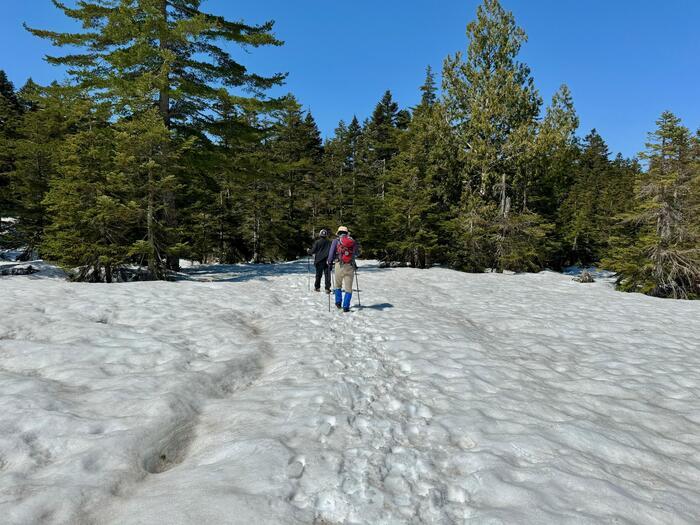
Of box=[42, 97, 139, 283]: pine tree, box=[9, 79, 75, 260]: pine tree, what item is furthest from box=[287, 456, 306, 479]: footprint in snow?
box=[9, 79, 75, 260]: pine tree

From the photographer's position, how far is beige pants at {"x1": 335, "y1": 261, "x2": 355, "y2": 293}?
10.2 meters

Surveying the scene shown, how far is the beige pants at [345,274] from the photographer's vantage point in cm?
1023

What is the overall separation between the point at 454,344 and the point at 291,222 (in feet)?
87.4

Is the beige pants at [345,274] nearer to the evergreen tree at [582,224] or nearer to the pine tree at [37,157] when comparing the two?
the pine tree at [37,157]

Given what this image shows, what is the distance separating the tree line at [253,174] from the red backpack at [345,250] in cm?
665

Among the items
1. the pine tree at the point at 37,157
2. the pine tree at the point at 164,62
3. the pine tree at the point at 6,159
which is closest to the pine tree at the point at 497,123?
the pine tree at the point at 164,62

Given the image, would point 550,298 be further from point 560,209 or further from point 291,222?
point 560,209

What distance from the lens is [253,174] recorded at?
18.3 metres

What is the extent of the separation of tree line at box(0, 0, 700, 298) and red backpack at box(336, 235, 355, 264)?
6.65m

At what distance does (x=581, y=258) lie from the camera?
43469 mm

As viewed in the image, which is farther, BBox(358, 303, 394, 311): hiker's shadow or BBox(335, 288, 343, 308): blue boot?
BBox(358, 303, 394, 311): hiker's shadow

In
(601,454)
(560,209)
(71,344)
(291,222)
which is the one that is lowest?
(601,454)

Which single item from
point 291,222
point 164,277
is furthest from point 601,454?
point 291,222

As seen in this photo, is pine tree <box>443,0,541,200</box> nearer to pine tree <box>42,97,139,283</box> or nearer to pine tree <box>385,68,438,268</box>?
pine tree <box>385,68,438,268</box>
